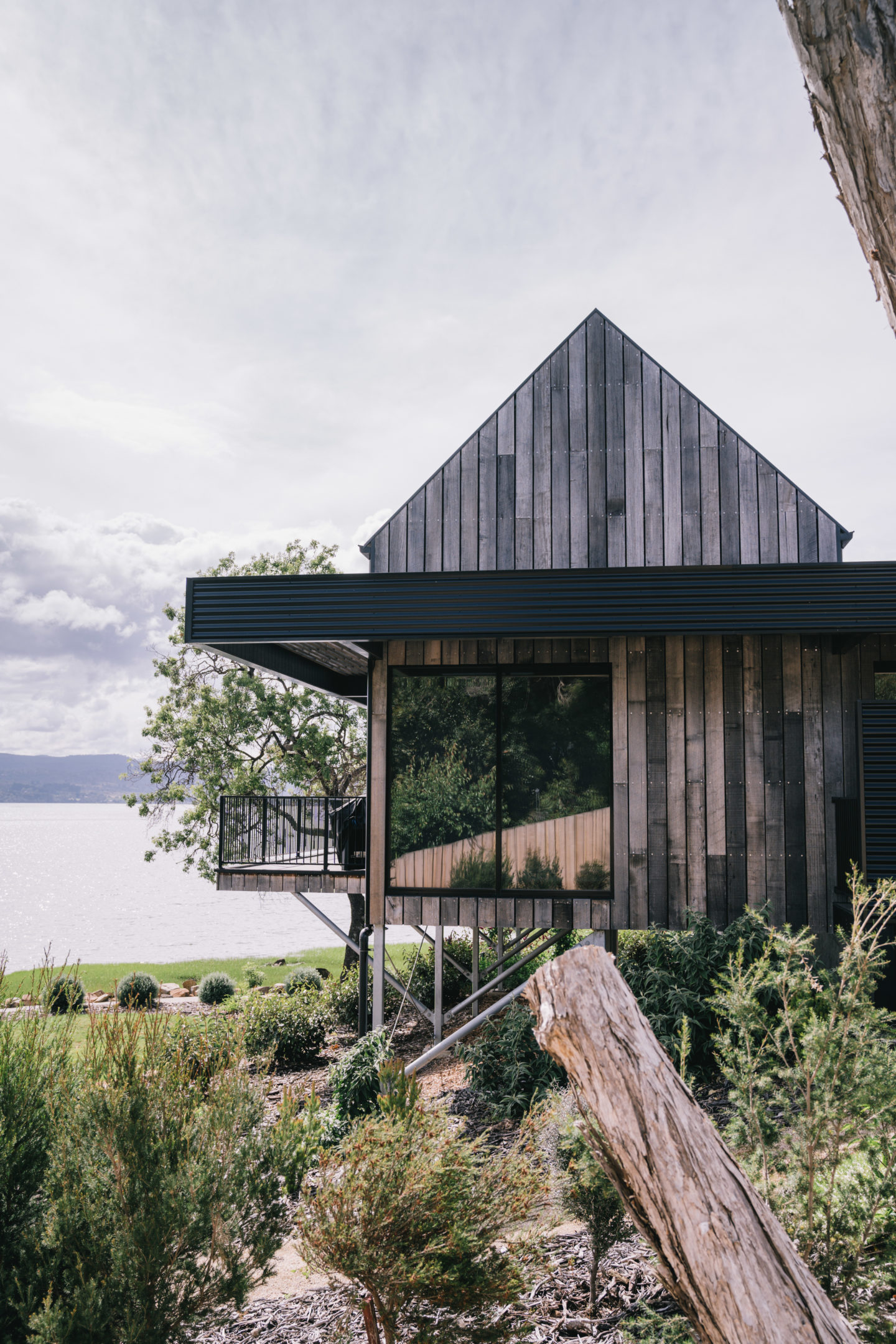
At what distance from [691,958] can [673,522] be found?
472 cm

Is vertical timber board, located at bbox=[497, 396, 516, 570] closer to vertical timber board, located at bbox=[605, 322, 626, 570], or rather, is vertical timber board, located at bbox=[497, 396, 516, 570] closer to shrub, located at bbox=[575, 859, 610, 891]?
vertical timber board, located at bbox=[605, 322, 626, 570]

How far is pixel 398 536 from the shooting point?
30.5 feet

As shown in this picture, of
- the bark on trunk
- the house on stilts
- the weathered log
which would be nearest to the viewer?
the bark on trunk

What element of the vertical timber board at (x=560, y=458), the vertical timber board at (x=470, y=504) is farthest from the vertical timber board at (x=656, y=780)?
the vertical timber board at (x=470, y=504)

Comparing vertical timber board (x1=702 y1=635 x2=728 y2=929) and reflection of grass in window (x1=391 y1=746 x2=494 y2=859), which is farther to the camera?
reflection of grass in window (x1=391 y1=746 x2=494 y2=859)

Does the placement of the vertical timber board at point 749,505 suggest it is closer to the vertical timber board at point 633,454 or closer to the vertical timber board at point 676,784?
the vertical timber board at point 633,454

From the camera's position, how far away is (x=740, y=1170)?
2336 millimetres

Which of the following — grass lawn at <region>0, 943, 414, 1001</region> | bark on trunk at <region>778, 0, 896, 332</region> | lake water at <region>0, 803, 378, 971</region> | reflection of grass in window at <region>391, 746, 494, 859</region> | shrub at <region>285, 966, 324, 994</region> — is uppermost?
bark on trunk at <region>778, 0, 896, 332</region>

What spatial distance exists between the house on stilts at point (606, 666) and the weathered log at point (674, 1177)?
215 inches

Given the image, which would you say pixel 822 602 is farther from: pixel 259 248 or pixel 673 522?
pixel 259 248

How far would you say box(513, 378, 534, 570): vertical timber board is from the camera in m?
9.01

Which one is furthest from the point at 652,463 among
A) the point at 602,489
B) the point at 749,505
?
the point at 749,505

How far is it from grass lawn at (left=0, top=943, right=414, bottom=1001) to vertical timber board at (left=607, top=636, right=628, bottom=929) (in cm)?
1118

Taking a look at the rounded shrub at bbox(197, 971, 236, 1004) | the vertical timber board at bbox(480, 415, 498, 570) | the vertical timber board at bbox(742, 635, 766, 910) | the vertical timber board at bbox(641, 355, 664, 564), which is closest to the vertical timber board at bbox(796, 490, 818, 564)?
the vertical timber board at bbox(742, 635, 766, 910)
